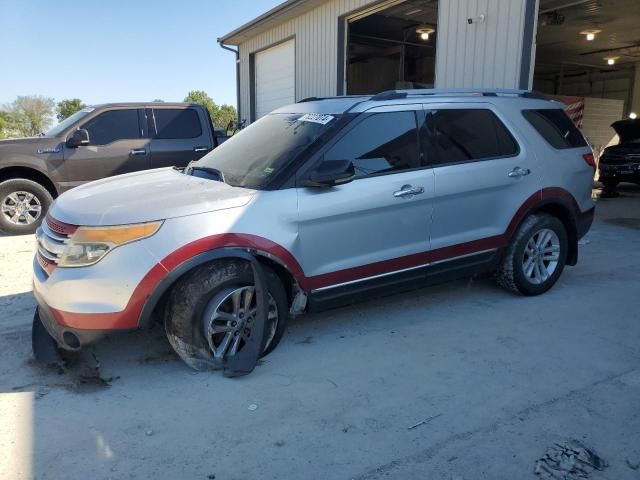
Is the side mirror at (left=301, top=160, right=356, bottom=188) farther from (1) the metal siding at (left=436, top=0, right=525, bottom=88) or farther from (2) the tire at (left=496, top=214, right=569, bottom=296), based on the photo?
(1) the metal siding at (left=436, top=0, right=525, bottom=88)

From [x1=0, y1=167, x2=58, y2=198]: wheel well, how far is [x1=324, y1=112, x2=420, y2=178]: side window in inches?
222

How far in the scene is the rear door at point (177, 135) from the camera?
805 cm

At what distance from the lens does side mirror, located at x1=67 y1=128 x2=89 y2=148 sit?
7496 mm

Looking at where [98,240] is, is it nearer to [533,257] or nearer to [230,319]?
[230,319]

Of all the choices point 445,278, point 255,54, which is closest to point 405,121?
point 445,278

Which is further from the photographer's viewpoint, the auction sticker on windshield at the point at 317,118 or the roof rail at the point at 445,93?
the roof rail at the point at 445,93

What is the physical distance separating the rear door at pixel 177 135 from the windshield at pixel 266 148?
3831 mm

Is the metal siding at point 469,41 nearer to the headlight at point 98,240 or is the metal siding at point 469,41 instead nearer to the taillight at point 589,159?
the taillight at point 589,159

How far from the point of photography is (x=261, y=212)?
3395 mm

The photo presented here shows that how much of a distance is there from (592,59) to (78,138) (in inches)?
742

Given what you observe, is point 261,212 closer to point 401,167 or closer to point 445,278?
point 401,167

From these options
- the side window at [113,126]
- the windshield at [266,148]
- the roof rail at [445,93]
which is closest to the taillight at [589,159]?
the roof rail at [445,93]

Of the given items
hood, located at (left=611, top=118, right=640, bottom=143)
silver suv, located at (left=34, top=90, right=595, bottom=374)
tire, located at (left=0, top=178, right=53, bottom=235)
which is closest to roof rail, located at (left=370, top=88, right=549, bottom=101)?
silver suv, located at (left=34, top=90, right=595, bottom=374)

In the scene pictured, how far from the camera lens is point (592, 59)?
19.4 meters
